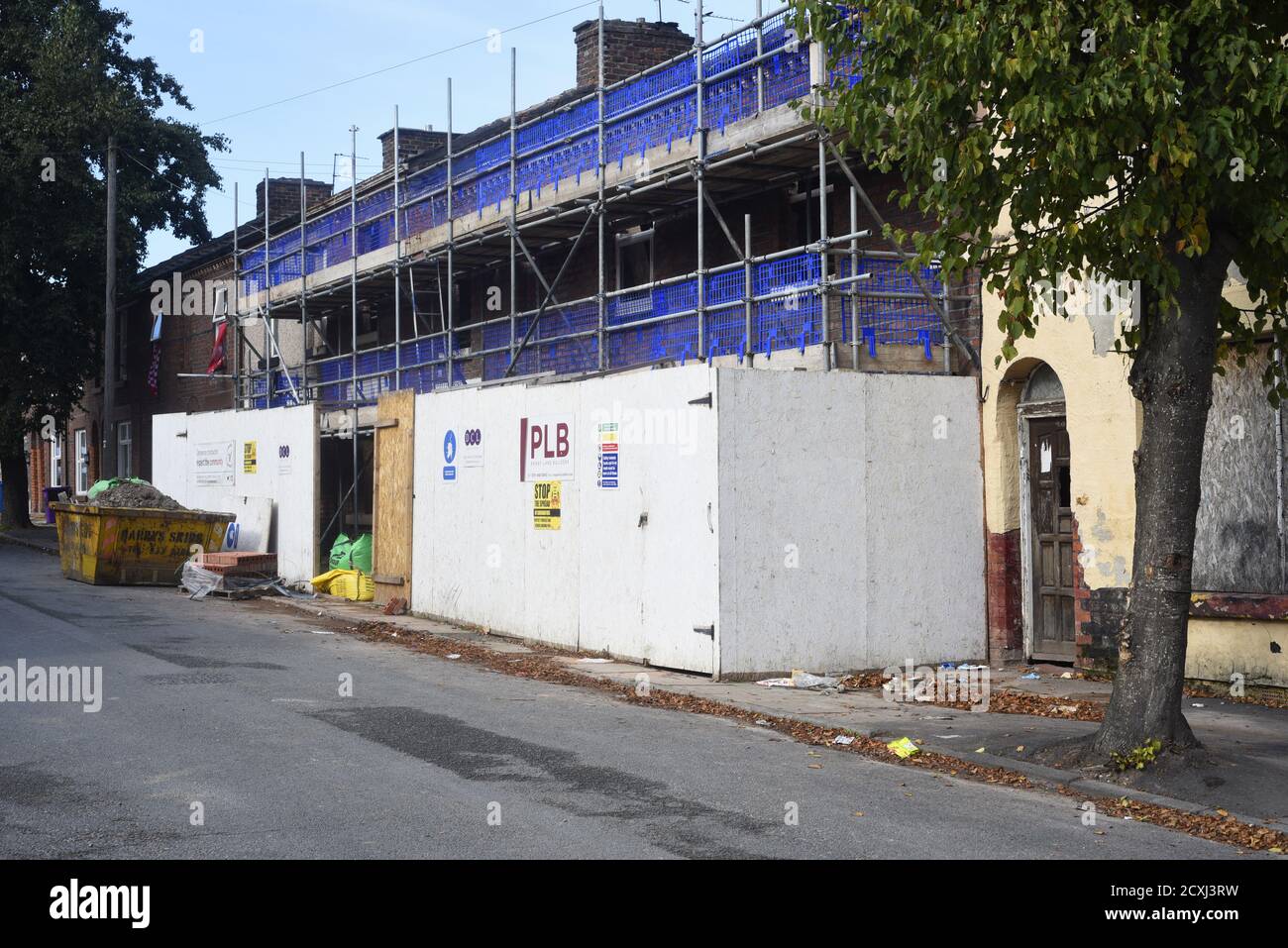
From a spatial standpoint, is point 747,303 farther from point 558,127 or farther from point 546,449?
point 558,127

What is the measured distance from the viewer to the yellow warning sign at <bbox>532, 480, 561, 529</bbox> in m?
15.8

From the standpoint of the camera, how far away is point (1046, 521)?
14.0 metres

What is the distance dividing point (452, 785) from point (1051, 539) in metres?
8.00

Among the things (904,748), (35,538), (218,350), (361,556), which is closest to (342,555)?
(361,556)

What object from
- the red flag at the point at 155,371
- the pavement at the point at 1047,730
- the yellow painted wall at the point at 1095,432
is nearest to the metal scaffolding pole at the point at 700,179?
the yellow painted wall at the point at 1095,432

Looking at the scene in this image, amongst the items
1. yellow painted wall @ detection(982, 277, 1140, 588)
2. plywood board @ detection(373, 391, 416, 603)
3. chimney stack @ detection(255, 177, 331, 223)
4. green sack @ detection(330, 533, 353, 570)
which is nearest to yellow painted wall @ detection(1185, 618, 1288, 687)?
yellow painted wall @ detection(982, 277, 1140, 588)

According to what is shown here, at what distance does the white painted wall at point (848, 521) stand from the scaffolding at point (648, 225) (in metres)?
0.77

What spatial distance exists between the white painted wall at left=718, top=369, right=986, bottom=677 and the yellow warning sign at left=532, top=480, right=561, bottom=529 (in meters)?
3.34

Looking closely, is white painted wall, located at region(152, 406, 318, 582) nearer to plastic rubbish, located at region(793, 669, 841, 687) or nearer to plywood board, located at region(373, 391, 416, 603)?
plywood board, located at region(373, 391, 416, 603)

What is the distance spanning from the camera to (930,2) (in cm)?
849

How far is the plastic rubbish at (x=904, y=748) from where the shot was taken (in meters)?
9.55

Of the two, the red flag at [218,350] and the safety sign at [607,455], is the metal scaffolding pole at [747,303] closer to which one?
the safety sign at [607,455]
